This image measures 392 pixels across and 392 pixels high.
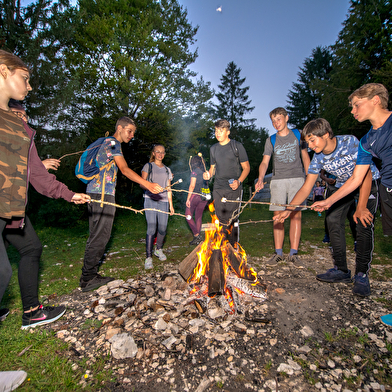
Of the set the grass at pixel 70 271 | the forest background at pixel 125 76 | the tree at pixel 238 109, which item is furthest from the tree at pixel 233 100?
the grass at pixel 70 271

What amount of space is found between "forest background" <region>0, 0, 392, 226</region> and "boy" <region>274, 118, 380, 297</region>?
808 centimetres

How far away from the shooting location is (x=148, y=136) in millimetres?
11234

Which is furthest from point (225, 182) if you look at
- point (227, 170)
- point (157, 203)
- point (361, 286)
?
point (361, 286)

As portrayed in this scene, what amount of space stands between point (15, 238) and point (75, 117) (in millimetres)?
9644

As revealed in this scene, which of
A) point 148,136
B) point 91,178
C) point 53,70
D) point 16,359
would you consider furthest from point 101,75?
point 16,359

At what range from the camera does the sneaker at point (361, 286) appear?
9.38 ft

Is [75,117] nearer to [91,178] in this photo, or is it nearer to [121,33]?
[121,33]

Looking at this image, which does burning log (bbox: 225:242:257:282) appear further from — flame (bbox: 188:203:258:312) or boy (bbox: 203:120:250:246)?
boy (bbox: 203:120:250:246)

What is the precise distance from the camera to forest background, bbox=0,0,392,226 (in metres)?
8.11

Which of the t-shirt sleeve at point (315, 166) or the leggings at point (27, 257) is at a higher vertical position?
the t-shirt sleeve at point (315, 166)

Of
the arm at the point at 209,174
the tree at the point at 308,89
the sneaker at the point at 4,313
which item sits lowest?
the sneaker at the point at 4,313

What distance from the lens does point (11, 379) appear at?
1.75 m

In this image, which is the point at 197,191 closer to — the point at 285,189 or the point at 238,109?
the point at 285,189

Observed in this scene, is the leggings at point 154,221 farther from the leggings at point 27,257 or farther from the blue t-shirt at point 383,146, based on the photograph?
the blue t-shirt at point 383,146
